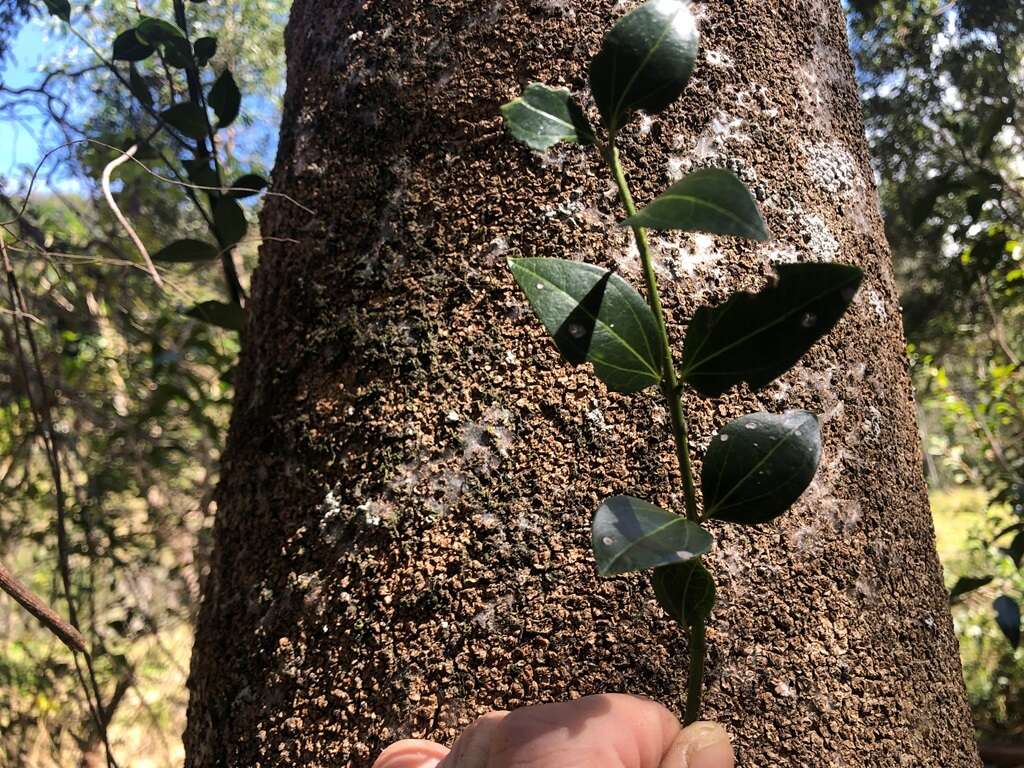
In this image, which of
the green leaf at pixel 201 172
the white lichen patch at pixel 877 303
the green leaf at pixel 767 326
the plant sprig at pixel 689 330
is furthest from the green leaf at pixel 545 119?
the green leaf at pixel 201 172

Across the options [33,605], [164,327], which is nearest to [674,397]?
[33,605]

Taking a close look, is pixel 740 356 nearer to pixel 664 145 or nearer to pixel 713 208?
pixel 713 208

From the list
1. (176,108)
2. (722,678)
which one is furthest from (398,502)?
(176,108)

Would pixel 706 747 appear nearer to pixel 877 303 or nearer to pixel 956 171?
pixel 877 303

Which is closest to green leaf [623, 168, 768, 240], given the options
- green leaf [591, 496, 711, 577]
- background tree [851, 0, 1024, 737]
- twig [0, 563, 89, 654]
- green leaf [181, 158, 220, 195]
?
green leaf [591, 496, 711, 577]

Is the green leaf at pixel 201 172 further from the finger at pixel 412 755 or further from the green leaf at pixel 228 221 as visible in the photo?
the finger at pixel 412 755
